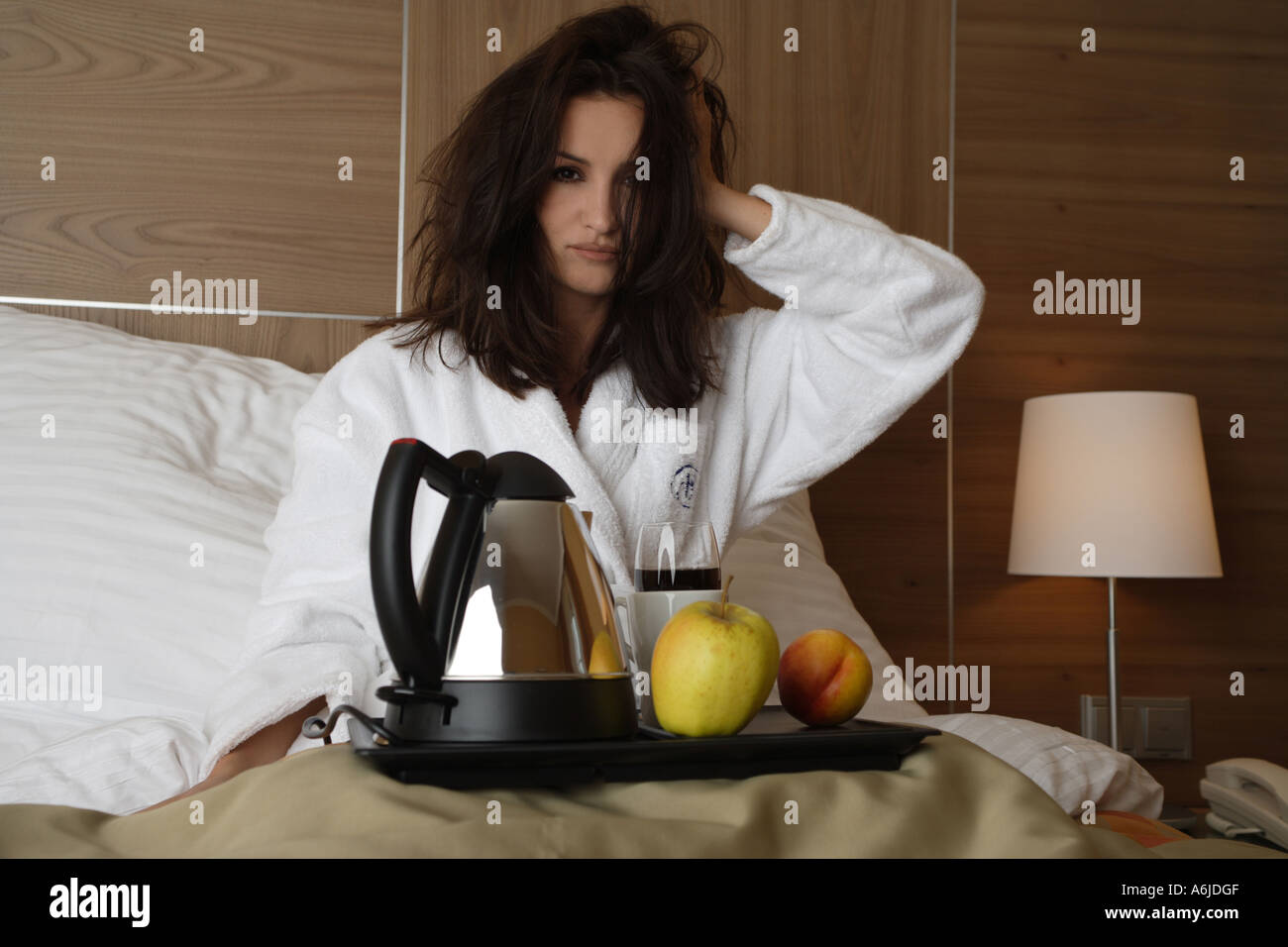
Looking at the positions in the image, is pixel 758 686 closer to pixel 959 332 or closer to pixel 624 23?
pixel 959 332

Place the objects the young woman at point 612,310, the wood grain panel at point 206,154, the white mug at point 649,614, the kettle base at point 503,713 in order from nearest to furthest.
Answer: the kettle base at point 503,713 < the white mug at point 649,614 < the young woman at point 612,310 < the wood grain panel at point 206,154

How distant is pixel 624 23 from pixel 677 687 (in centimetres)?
97

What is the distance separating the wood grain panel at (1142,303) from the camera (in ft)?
6.96

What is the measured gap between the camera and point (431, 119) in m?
1.94

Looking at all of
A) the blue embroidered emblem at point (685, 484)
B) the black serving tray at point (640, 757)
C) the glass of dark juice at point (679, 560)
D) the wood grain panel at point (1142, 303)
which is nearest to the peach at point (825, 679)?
the black serving tray at point (640, 757)

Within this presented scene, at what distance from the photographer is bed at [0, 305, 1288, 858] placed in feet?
1.93

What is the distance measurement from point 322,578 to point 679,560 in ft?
1.39

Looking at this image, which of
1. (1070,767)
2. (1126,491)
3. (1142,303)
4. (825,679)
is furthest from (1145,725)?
(825,679)

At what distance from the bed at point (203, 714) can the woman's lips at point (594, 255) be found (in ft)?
1.56

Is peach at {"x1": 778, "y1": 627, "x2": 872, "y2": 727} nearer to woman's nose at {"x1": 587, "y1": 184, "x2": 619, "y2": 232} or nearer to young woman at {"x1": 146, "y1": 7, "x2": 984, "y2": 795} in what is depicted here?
young woman at {"x1": 146, "y1": 7, "x2": 984, "y2": 795}

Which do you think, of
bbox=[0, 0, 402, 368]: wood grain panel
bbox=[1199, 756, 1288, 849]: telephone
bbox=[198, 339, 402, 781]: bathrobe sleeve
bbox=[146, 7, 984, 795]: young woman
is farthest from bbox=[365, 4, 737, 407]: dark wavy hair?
bbox=[1199, 756, 1288, 849]: telephone

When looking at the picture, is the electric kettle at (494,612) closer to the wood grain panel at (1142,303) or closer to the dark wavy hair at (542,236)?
the dark wavy hair at (542,236)

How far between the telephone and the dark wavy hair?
2.57 ft
